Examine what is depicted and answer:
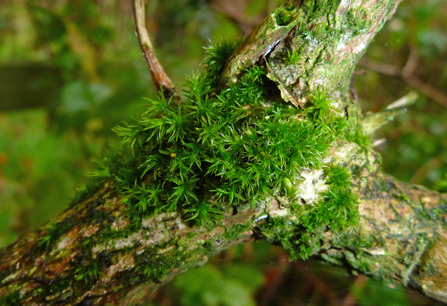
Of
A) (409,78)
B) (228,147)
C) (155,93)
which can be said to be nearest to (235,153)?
(228,147)

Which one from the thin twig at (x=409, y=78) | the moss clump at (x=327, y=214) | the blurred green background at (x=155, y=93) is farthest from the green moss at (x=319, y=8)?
the thin twig at (x=409, y=78)

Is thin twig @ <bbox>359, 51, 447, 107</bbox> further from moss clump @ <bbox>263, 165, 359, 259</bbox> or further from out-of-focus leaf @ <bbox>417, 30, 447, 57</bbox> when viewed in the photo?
moss clump @ <bbox>263, 165, 359, 259</bbox>

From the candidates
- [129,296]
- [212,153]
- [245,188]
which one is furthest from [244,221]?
[129,296]

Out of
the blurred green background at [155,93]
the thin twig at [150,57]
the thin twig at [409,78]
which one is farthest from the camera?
the thin twig at [409,78]

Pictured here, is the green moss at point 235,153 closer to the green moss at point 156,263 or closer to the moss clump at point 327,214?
the moss clump at point 327,214

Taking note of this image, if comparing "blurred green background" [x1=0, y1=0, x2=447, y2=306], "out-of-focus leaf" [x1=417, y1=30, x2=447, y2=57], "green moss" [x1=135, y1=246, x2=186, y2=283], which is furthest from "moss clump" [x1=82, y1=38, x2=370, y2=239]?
"out-of-focus leaf" [x1=417, y1=30, x2=447, y2=57]

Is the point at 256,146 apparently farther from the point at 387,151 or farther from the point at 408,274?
the point at 387,151

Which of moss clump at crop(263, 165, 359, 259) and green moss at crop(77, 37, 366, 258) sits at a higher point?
green moss at crop(77, 37, 366, 258)

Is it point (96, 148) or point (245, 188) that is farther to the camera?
point (96, 148)
